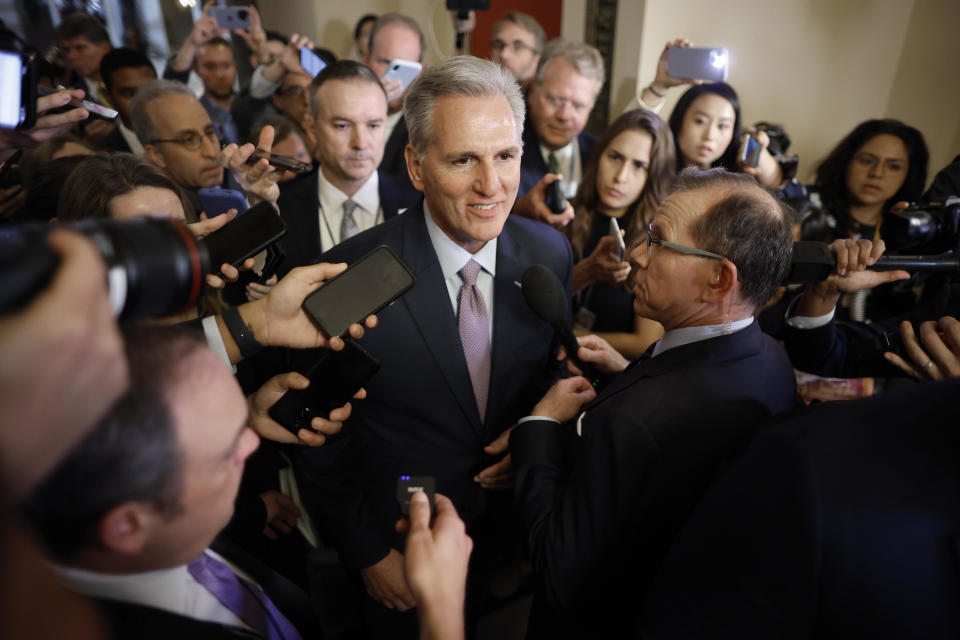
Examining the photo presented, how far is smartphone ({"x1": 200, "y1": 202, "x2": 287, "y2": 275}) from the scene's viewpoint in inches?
48.5

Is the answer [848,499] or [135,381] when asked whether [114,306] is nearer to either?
[135,381]

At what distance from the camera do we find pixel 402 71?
10.9ft

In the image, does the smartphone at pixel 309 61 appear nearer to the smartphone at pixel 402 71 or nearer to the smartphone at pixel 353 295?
the smartphone at pixel 402 71

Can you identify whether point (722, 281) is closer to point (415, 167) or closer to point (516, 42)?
point (415, 167)

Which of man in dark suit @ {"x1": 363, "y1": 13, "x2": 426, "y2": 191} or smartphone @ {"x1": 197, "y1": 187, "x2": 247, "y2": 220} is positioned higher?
man in dark suit @ {"x1": 363, "y1": 13, "x2": 426, "y2": 191}

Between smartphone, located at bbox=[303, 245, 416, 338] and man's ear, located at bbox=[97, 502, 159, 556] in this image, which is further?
smartphone, located at bbox=[303, 245, 416, 338]

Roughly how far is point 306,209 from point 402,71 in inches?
55.9

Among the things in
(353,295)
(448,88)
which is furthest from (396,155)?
(353,295)

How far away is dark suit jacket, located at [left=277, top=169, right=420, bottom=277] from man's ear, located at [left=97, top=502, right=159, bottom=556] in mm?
1722

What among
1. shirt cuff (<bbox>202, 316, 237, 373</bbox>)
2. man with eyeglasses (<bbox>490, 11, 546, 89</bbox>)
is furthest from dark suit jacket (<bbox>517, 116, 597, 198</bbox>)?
shirt cuff (<bbox>202, 316, 237, 373</bbox>)

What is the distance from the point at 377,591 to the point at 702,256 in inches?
53.1

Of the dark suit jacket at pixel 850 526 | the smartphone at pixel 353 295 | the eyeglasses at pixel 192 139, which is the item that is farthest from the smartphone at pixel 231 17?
the dark suit jacket at pixel 850 526

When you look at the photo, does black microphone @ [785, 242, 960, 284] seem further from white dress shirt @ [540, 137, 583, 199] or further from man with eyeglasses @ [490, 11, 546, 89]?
man with eyeglasses @ [490, 11, 546, 89]

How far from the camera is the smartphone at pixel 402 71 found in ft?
10.6
